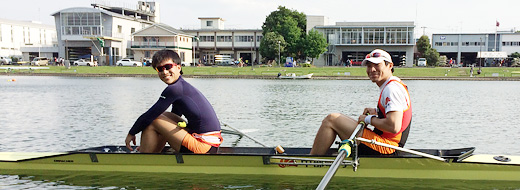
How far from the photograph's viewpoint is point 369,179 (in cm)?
916

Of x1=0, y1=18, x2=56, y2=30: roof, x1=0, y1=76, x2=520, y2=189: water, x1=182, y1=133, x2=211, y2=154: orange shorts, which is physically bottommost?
x1=0, y1=76, x2=520, y2=189: water

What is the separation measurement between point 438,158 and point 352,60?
94.5m

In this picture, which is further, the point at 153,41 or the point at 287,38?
the point at 153,41

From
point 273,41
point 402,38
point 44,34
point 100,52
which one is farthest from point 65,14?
point 402,38

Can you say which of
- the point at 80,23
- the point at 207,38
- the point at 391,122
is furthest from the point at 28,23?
the point at 391,122

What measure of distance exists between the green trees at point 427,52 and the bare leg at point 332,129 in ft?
317

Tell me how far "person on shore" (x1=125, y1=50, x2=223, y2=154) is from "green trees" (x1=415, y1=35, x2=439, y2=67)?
319ft

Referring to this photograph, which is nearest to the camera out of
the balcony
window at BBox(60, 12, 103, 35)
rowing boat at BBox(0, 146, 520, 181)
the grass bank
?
rowing boat at BBox(0, 146, 520, 181)

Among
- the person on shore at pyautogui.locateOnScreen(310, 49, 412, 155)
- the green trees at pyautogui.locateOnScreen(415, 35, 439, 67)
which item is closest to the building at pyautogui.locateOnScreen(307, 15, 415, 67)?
the green trees at pyautogui.locateOnScreen(415, 35, 439, 67)

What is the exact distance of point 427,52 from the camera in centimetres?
10025

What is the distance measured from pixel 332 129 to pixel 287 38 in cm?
9173

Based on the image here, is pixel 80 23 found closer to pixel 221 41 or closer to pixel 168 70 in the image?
pixel 221 41

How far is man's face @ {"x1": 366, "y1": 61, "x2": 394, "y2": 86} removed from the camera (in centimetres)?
775

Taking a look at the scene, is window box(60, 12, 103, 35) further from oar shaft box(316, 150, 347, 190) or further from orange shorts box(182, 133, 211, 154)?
oar shaft box(316, 150, 347, 190)
